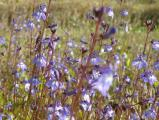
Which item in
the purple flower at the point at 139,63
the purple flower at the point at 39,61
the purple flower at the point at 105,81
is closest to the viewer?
the purple flower at the point at 105,81

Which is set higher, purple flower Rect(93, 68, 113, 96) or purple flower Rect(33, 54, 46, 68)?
purple flower Rect(33, 54, 46, 68)

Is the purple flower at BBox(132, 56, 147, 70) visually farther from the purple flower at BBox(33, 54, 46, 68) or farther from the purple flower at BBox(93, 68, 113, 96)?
the purple flower at BBox(93, 68, 113, 96)

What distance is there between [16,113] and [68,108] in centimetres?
117

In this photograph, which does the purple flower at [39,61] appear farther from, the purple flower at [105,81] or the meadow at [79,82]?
the purple flower at [105,81]

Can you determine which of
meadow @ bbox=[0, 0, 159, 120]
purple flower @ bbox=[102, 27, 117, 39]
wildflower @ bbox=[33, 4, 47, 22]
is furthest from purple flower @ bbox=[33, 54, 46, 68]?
purple flower @ bbox=[102, 27, 117, 39]

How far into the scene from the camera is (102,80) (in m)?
1.95

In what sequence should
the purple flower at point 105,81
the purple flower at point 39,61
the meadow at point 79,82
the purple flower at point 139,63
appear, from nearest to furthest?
the purple flower at point 105,81 → the meadow at point 79,82 → the purple flower at point 39,61 → the purple flower at point 139,63

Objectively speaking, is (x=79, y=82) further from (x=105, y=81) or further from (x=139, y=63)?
(x=139, y=63)

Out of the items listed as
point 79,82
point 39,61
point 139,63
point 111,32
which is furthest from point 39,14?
point 111,32

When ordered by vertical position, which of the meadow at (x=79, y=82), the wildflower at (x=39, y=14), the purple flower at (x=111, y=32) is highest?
the wildflower at (x=39, y=14)

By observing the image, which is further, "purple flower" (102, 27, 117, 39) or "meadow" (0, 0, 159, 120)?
"meadow" (0, 0, 159, 120)

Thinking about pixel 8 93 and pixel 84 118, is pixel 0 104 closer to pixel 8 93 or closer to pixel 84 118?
pixel 8 93

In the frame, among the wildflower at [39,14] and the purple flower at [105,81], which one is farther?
the wildflower at [39,14]

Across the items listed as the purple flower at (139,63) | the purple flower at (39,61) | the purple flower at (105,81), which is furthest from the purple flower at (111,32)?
the purple flower at (139,63)
